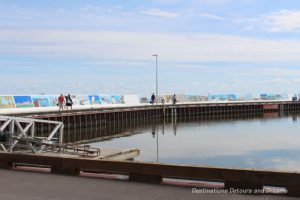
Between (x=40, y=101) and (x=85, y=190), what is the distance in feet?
132

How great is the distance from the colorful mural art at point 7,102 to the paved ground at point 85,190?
109 ft

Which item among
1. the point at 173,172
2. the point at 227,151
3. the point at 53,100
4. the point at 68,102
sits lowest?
the point at 227,151

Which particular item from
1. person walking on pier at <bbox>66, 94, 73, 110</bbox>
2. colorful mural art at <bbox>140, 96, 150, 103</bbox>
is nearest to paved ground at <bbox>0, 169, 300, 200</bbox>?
person walking on pier at <bbox>66, 94, 73, 110</bbox>

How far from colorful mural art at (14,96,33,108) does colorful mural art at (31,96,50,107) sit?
601 mm

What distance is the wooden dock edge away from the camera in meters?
8.61

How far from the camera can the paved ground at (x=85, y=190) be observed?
8.73 meters

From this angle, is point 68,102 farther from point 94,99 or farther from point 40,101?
point 94,99

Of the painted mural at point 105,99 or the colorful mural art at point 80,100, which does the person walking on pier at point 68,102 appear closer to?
the colorful mural art at point 80,100

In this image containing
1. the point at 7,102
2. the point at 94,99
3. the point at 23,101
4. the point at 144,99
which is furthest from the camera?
the point at 144,99

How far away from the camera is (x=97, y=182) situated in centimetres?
1030

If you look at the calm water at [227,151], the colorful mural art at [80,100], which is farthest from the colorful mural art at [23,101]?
the calm water at [227,151]

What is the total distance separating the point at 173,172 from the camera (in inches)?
378

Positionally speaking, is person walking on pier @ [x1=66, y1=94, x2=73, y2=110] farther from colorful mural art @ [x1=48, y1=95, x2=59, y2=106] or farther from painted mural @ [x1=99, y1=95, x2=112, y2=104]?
painted mural @ [x1=99, y1=95, x2=112, y2=104]

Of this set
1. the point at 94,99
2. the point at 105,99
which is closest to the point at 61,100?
the point at 94,99
